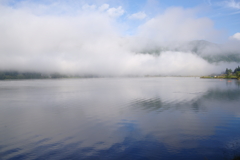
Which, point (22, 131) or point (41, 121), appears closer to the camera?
point (22, 131)

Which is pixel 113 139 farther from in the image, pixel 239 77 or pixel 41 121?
pixel 239 77

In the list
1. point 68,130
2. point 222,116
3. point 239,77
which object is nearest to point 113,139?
point 68,130

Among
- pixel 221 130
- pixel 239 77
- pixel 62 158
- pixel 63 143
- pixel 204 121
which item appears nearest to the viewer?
pixel 62 158

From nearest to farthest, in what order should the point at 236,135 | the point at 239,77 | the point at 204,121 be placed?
the point at 236,135 → the point at 204,121 → the point at 239,77

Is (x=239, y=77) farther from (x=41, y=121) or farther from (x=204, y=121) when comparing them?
(x=41, y=121)

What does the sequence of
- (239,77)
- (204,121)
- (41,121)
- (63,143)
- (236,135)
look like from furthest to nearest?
(239,77), (41,121), (204,121), (236,135), (63,143)

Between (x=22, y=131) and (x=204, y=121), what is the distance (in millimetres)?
21224

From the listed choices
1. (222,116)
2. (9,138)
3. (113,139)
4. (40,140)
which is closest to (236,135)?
(222,116)

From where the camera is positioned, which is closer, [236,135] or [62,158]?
[62,158]

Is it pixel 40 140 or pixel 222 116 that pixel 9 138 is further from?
pixel 222 116

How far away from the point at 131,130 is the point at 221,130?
9316 mm


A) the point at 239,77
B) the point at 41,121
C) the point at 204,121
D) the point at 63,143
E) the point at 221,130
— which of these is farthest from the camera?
the point at 239,77

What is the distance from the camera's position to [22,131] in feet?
61.2

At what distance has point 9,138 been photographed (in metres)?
16.5
